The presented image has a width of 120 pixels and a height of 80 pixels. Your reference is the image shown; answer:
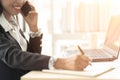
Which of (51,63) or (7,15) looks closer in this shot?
(51,63)

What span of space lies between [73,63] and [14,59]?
9.5 inches

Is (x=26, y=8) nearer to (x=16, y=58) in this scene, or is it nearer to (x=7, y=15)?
(x=7, y=15)

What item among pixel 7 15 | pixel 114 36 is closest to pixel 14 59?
pixel 7 15

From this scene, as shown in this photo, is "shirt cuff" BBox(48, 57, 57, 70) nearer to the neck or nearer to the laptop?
the laptop

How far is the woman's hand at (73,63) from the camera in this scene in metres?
0.95

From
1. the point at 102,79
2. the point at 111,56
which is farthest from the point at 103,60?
the point at 102,79

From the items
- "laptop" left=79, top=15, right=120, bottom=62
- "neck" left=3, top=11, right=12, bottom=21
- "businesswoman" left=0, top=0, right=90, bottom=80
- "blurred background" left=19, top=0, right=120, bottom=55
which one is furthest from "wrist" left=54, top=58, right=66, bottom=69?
"blurred background" left=19, top=0, right=120, bottom=55

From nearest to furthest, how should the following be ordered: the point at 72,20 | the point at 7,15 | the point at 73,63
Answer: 1. the point at 73,63
2. the point at 7,15
3. the point at 72,20

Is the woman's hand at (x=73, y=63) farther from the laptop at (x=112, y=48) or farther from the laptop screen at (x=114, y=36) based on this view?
the laptop screen at (x=114, y=36)

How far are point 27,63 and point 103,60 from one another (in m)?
0.47

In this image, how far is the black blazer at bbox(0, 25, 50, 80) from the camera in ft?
3.18

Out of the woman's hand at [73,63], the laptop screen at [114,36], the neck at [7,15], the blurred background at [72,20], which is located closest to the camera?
the woman's hand at [73,63]

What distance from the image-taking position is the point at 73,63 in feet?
3.14

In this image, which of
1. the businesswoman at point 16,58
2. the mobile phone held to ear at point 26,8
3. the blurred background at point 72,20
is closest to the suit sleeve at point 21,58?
the businesswoman at point 16,58
